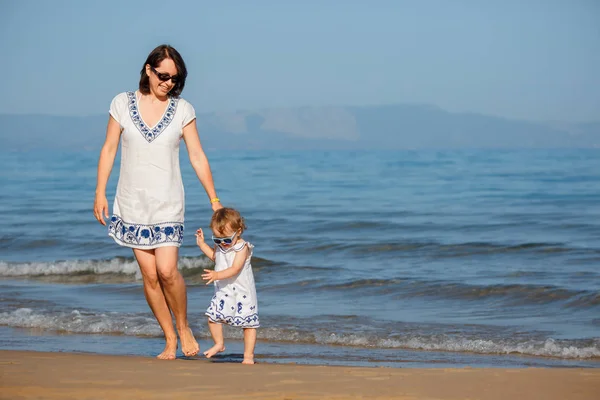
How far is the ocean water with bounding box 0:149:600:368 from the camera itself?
21.7 ft

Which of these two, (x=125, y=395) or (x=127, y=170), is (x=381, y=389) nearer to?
(x=125, y=395)

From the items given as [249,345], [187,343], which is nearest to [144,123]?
[187,343]

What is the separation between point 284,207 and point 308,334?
1253cm

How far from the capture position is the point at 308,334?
22.9ft

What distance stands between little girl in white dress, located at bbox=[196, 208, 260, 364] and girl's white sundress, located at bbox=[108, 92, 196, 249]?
0.26 meters

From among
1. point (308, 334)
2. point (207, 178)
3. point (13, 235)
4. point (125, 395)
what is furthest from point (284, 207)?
point (125, 395)

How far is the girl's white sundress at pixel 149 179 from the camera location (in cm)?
500

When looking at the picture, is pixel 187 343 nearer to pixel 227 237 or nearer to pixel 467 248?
pixel 227 237

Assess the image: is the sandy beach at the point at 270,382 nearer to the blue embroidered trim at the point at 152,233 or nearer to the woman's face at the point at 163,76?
the blue embroidered trim at the point at 152,233

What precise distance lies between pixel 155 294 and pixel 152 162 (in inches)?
34.1

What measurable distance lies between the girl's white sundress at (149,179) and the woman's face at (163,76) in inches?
4.8

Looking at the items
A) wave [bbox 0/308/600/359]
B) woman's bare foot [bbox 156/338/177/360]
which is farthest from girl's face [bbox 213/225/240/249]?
wave [bbox 0/308/600/359]

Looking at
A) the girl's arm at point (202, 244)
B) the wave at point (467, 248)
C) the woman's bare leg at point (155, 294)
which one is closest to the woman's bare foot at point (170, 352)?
the woman's bare leg at point (155, 294)

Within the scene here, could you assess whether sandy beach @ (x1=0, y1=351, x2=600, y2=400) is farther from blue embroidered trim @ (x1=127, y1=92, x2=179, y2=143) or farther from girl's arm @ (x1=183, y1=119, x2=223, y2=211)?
blue embroidered trim @ (x1=127, y1=92, x2=179, y2=143)
